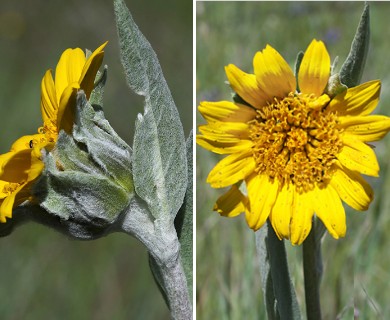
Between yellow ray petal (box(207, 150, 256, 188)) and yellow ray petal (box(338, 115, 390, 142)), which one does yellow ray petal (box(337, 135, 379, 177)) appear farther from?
yellow ray petal (box(207, 150, 256, 188))

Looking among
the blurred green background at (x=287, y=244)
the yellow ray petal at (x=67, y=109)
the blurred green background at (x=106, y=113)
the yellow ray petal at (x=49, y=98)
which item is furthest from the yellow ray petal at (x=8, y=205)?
the blurred green background at (x=106, y=113)

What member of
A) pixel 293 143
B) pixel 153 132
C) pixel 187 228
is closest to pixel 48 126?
pixel 153 132

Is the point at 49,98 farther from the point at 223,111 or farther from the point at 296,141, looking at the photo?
the point at 296,141

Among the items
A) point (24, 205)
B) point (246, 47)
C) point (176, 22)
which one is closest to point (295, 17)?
point (246, 47)

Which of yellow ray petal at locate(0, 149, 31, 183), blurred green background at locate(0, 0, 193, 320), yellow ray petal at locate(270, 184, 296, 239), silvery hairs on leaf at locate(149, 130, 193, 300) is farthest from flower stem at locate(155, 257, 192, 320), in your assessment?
blurred green background at locate(0, 0, 193, 320)

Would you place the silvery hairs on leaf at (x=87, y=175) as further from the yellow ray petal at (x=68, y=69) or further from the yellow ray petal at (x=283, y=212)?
the yellow ray petal at (x=283, y=212)

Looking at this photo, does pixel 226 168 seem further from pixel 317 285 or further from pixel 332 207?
pixel 317 285
